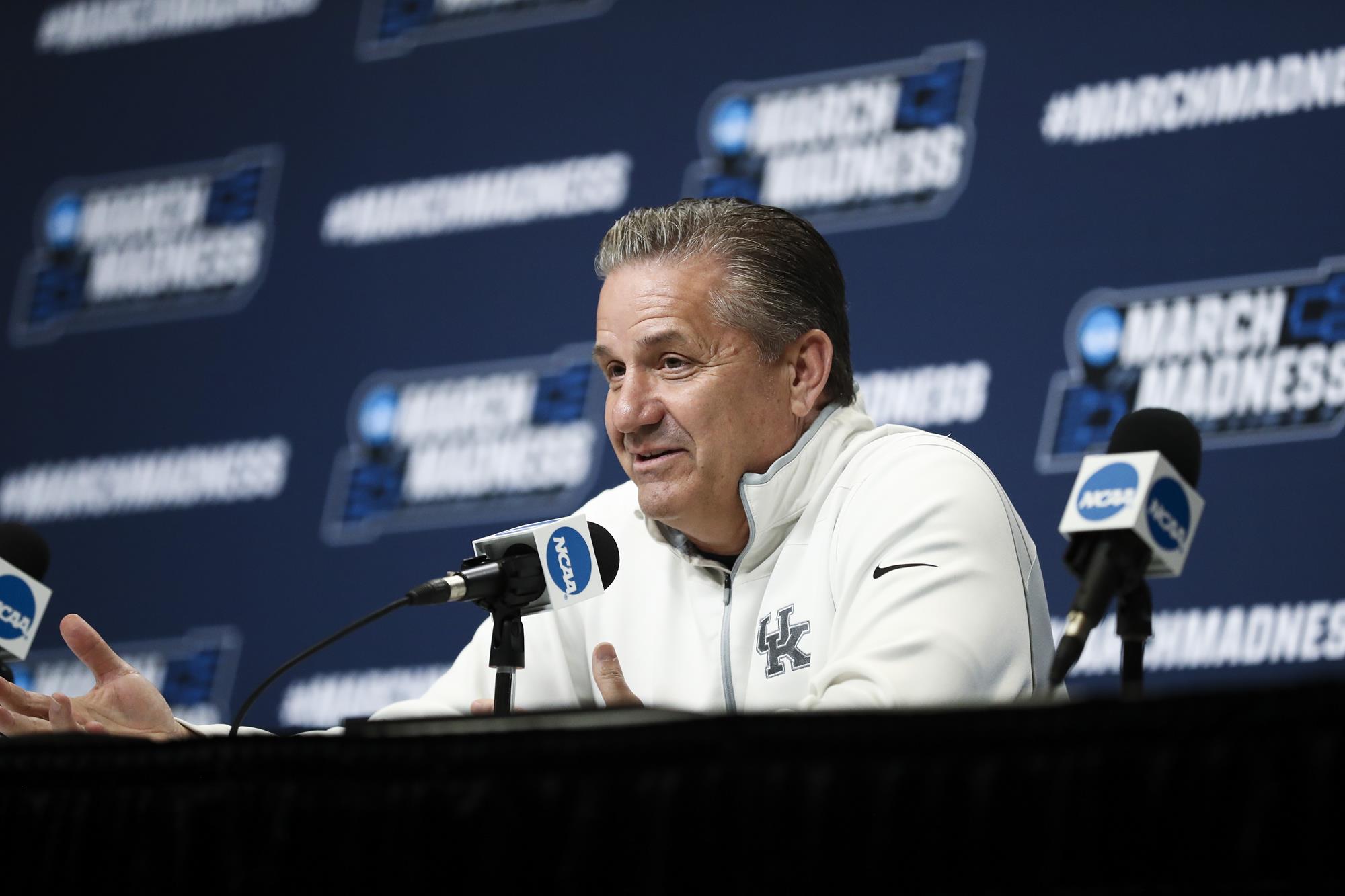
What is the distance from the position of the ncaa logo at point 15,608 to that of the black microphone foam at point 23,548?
0.18ft

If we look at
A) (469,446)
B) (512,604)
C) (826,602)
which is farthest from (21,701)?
(469,446)

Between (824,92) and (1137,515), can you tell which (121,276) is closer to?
(824,92)

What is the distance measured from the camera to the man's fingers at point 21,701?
6.61ft

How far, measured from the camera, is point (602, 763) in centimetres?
105

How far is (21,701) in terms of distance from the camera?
2.02 meters

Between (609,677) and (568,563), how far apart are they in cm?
21

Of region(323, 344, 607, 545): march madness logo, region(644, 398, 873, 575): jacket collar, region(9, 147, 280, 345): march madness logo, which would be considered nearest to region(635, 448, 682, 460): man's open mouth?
region(644, 398, 873, 575): jacket collar

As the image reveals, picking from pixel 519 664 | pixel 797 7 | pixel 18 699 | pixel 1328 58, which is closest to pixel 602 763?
pixel 519 664

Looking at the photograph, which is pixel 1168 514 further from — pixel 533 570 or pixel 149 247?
pixel 149 247

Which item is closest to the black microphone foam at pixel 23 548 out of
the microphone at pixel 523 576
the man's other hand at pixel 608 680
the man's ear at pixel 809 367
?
the microphone at pixel 523 576

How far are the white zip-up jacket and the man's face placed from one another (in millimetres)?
69

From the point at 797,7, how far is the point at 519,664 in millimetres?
2319

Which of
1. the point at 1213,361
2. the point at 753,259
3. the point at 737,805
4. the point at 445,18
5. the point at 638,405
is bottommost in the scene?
the point at 737,805

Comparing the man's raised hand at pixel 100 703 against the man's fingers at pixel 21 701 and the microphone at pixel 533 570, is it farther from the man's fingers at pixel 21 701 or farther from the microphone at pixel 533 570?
the microphone at pixel 533 570
